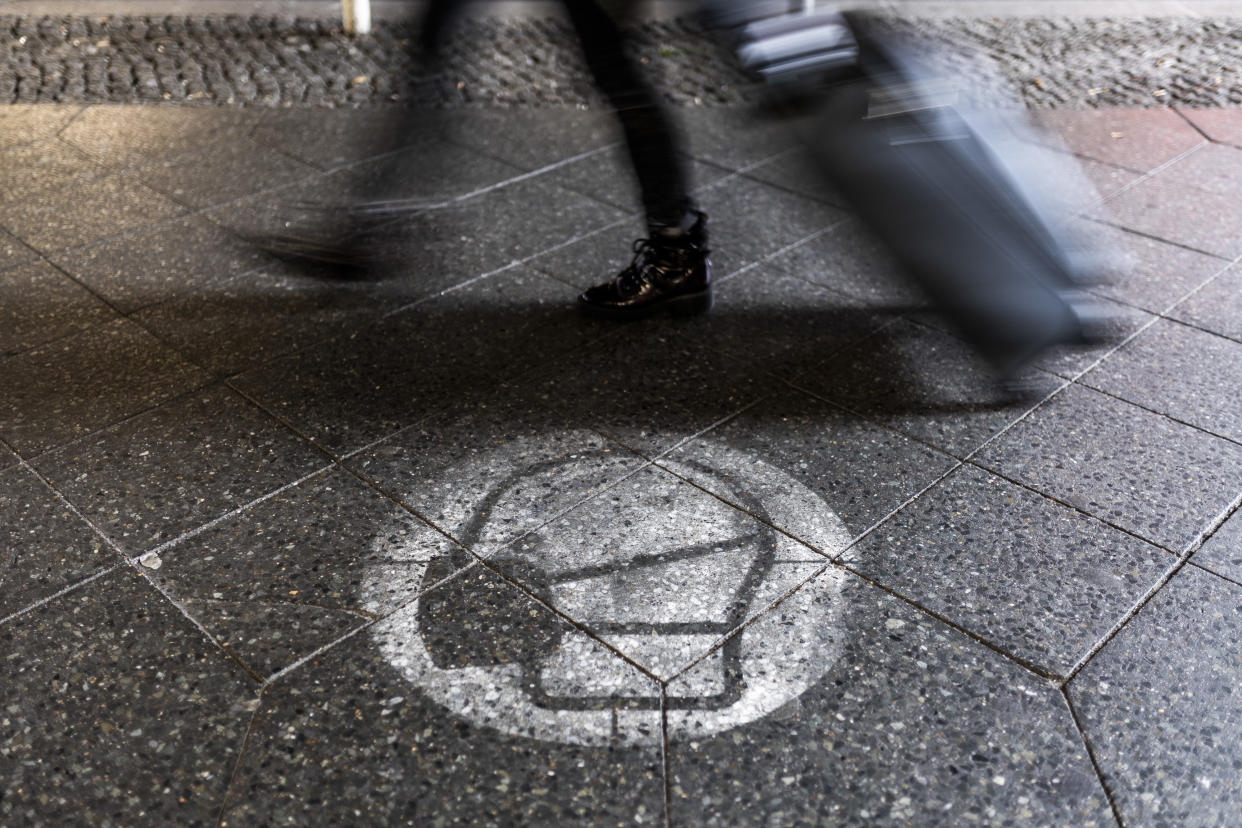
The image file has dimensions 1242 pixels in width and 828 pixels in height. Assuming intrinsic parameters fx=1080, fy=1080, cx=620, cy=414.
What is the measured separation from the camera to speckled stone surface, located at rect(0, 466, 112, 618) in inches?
105

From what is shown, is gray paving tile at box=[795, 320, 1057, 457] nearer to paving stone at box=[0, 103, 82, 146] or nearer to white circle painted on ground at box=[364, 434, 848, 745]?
white circle painted on ground at box=[364, 434, 848, 745]

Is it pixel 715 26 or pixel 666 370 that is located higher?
pixel 715 26

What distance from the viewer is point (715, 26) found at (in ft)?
13.0

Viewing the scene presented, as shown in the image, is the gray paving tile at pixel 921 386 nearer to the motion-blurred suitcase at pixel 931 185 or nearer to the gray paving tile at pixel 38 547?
the motion-blurred suitcase at pixel 931 185

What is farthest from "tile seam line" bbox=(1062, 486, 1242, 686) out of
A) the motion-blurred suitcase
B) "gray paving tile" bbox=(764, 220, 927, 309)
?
"gray paving tile" bbox=(764, 220, 927, 309)

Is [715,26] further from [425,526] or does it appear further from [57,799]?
[57,799]

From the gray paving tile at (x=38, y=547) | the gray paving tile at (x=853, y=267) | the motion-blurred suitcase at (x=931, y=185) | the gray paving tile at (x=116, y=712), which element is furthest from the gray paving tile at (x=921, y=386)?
the gray paving tile at (x=38, y=547)

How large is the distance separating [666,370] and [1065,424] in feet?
4.11

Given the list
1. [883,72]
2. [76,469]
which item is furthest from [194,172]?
[883,72]

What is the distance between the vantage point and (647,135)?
3.81 m

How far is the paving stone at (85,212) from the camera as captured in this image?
14.7 ft

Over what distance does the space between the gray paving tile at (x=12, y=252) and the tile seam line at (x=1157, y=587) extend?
403 centimetres

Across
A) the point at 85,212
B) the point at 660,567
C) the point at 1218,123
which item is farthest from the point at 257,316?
the point at 1218,123

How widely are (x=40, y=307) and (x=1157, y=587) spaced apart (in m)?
3.76
